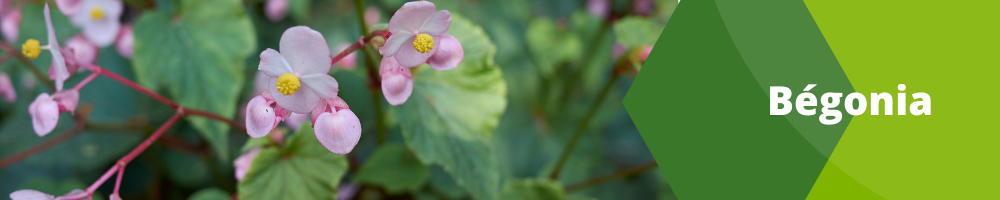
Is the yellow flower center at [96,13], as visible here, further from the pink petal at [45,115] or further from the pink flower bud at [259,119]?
the pink flower bud at [259,119]

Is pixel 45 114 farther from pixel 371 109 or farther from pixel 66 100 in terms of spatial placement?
pixel 371 109

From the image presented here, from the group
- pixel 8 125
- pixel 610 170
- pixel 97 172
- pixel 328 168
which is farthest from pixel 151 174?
pixel 610 170

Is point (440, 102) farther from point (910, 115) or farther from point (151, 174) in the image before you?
point (151, 174)

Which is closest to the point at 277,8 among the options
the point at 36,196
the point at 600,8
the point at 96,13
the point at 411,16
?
the point at 96,13

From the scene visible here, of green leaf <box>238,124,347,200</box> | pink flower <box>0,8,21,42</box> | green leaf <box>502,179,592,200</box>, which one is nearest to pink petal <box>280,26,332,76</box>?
green leaf <box>238,124,347,200</box>

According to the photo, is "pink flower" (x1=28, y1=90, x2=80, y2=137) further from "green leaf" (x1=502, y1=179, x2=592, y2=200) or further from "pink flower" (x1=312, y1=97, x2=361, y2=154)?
"green leaf" (x1=502, y1=179, x2=592, y2=200)

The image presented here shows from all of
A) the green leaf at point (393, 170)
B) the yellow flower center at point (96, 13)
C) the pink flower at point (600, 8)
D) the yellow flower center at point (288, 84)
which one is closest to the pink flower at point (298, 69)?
the yellow flower center at point (288, 84)

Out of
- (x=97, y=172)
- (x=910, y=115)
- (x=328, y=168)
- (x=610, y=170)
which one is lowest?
(x=97, y=172)
